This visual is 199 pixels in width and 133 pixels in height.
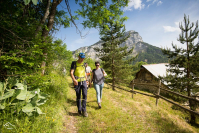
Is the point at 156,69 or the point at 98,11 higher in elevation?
the point at 98,11

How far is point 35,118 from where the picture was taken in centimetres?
228

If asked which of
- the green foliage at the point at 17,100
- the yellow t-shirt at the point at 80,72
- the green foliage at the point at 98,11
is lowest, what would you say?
the green foliage at the point at 17,100

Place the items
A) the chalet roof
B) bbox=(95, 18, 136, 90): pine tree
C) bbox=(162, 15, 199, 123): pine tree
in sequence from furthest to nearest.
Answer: the chalet roof → bbox=(95, 18, 136, 90): pine tree → bbox=(162, 15, 199, 123): pine tree

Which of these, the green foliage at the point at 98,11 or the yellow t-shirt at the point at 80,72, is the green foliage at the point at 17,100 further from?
the green foliage at the point at 98,11

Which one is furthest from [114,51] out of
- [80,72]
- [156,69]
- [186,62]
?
[156,69]

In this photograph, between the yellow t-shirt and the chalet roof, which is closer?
the yellow t-shirt

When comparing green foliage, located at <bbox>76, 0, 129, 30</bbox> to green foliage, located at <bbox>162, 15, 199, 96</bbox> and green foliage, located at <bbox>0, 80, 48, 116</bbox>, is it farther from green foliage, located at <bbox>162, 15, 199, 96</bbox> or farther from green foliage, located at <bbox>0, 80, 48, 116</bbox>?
green foliage, located at <bbox>162, 15, 199, 96</bbox>

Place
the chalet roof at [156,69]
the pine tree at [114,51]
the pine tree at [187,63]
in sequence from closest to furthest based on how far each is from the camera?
the pine tree at [187,63] < the pine tree at [114,51] < the chalet roof at [156,69]

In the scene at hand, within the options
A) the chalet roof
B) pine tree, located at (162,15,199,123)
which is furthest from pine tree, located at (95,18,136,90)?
the chalet roof

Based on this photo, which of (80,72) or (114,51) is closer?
(80,72)

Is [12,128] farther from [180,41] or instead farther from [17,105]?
[180,41]

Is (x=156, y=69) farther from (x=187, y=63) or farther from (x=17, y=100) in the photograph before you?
(x=17, y=100)

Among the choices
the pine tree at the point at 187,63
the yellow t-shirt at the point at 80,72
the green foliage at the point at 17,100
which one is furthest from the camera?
the pine tree at the point at 187,63

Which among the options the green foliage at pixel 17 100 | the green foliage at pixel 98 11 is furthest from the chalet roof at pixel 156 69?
the green foliage at pixel 17 100
